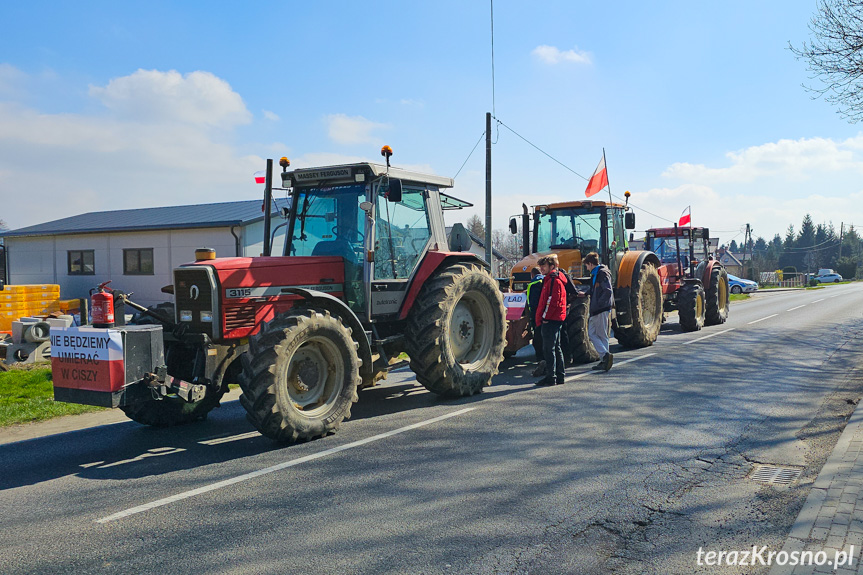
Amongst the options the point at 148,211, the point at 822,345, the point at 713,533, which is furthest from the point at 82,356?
the point at 148,211

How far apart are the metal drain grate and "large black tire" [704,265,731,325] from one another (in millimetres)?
13494

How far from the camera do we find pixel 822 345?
13859 mm

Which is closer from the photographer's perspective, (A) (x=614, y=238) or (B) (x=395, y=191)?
(B) (x=395, y=191)

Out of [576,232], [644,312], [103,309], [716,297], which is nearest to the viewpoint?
[103,309]

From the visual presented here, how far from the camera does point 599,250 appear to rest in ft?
42.9

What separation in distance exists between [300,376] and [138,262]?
22457 millimetres

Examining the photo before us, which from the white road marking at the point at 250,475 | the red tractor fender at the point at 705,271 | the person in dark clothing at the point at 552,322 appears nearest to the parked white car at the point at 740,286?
the red tractor fender at the point at 705,271

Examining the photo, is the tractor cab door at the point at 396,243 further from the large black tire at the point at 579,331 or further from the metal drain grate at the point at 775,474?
the metal drain grate at the point at 775,474

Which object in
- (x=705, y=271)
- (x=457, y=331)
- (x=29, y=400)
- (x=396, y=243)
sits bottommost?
(x=29, y=400)

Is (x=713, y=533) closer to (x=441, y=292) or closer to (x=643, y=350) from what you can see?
(x=441, y=292)

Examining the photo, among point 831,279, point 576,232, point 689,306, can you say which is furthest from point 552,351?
point 831,279

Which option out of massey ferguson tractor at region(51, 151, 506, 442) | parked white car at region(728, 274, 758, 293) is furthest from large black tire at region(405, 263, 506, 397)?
parked white car at region(728, 274, 758, 293)

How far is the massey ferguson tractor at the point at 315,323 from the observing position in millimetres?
6008

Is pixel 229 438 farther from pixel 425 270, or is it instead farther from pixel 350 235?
pixel 425 270
